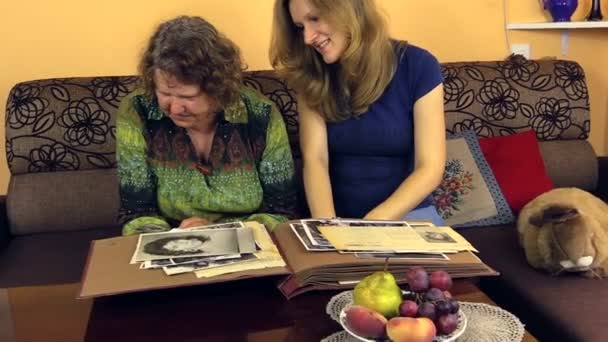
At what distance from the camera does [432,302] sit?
957 mm

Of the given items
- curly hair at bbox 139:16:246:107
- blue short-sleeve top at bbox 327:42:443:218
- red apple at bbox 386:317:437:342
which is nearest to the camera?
A: red apple at bbox 386:317:437:342

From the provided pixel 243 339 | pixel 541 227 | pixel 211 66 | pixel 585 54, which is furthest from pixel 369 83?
pixel 585 54

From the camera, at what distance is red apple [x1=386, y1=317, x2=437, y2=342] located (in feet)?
2.97

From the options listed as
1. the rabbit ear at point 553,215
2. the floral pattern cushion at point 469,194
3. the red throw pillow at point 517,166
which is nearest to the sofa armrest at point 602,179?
the red throw pillow at point 517,166

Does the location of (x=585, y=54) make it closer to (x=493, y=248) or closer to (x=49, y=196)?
(x=493, y=248)

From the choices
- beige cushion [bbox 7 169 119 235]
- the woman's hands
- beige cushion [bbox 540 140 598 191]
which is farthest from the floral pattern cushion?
beige cushion [bbox 7 169 119 235]

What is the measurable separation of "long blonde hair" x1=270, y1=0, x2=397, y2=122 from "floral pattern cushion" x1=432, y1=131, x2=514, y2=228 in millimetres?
522

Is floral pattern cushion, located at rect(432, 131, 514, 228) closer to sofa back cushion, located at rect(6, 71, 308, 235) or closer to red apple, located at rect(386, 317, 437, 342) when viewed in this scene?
sofa back cushion, located at rect(6, 71, 308, 235)

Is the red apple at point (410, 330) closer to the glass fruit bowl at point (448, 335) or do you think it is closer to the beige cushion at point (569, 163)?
the glass fruit bowl at point (448, 335)

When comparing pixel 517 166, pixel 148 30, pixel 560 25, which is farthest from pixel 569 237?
pixel 148 30

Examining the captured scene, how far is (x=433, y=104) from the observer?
1.70 m

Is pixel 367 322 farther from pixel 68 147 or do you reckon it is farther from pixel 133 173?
pixel 68 147

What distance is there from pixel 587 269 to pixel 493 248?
322mm

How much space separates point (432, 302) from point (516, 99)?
4.79 feet
